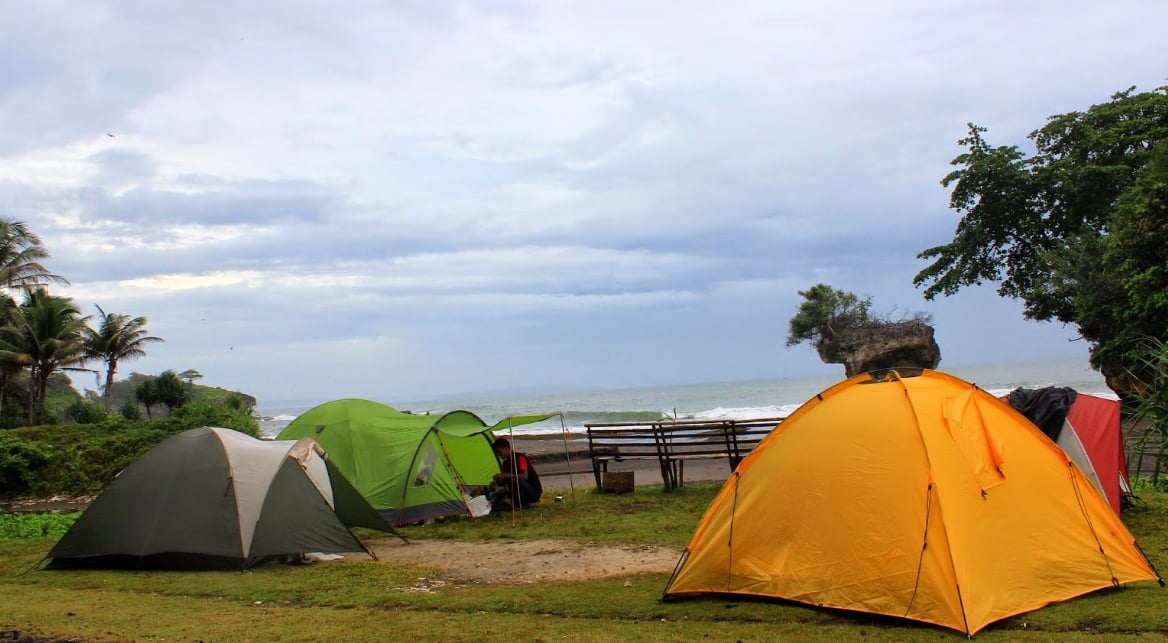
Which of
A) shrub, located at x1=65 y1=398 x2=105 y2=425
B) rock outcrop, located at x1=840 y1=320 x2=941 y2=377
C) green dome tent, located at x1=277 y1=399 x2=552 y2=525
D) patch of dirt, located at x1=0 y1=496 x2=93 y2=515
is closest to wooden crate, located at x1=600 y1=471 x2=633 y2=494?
green dome tent, located at x1=277 y1=399 x2=552 y2=525

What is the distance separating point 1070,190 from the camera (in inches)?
1154

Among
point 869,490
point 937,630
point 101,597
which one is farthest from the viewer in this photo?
point 101,597

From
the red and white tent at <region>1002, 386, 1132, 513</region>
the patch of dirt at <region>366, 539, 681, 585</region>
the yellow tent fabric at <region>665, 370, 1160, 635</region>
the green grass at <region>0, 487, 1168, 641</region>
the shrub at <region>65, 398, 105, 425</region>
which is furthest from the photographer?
the shrub at <region>65, 398, 105, 425</region>

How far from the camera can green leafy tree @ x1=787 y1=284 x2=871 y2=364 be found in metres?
36.9

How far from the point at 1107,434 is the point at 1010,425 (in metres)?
4.11

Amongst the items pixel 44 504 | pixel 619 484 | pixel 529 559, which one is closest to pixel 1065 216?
pixel 619 484

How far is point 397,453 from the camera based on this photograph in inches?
535

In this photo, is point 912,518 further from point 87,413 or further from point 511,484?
point 87,413

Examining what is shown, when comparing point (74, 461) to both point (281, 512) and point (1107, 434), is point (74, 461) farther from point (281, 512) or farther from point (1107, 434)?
point (1107, 434)

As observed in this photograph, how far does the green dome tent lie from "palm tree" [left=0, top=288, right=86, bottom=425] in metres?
22.4

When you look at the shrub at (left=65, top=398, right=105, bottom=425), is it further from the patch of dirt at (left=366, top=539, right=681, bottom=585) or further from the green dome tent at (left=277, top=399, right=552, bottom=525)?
the patch of dirt at (left=366, top=539, right=681, bottom=585)

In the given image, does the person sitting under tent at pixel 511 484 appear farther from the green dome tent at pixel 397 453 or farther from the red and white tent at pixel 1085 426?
the red and white tent at pixel 1085 426

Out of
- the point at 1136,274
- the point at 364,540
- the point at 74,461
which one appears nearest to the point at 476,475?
the point at 364,540

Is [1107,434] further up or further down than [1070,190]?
further down
